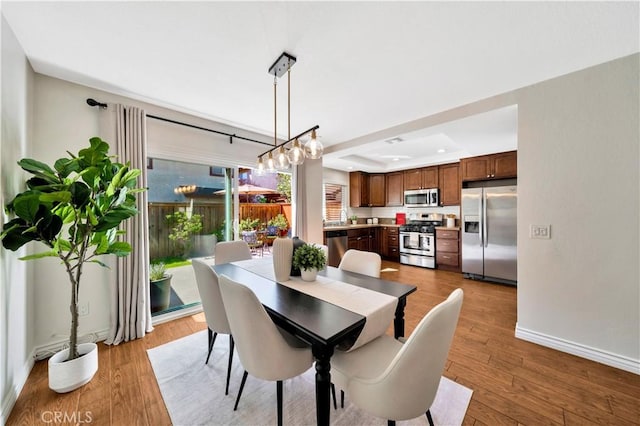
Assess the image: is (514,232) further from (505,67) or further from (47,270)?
(47,270)

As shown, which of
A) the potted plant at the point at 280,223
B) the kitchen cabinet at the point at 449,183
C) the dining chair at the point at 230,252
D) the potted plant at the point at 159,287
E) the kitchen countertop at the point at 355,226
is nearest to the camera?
the dining chair at the point at 230,252

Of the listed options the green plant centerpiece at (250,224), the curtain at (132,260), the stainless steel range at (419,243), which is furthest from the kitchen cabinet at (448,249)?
the curtain at (132,260)

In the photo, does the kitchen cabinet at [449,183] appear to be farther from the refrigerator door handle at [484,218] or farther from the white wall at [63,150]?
the white wall at [63,150]

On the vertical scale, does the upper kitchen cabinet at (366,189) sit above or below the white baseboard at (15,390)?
above

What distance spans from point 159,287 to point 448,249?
16.4ft

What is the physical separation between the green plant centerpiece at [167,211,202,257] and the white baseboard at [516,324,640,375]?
3.87 metres

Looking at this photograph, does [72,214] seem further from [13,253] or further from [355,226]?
[355,226]

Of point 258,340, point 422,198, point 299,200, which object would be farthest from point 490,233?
point 258,340

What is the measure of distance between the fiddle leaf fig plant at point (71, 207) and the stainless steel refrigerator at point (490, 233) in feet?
16.0

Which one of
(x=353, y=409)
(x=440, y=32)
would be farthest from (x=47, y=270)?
(x=440, y=32)

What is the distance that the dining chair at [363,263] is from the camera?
6.84 feet

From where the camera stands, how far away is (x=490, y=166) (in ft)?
13.8

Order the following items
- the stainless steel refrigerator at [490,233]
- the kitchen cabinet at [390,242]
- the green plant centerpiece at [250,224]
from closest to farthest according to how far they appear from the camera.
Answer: the stainless steel refrigerator at [490,233] < the green plant centerpiece at [250,224] < the kitchen cabinet at [390,242]

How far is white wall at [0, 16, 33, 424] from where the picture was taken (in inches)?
58.3
